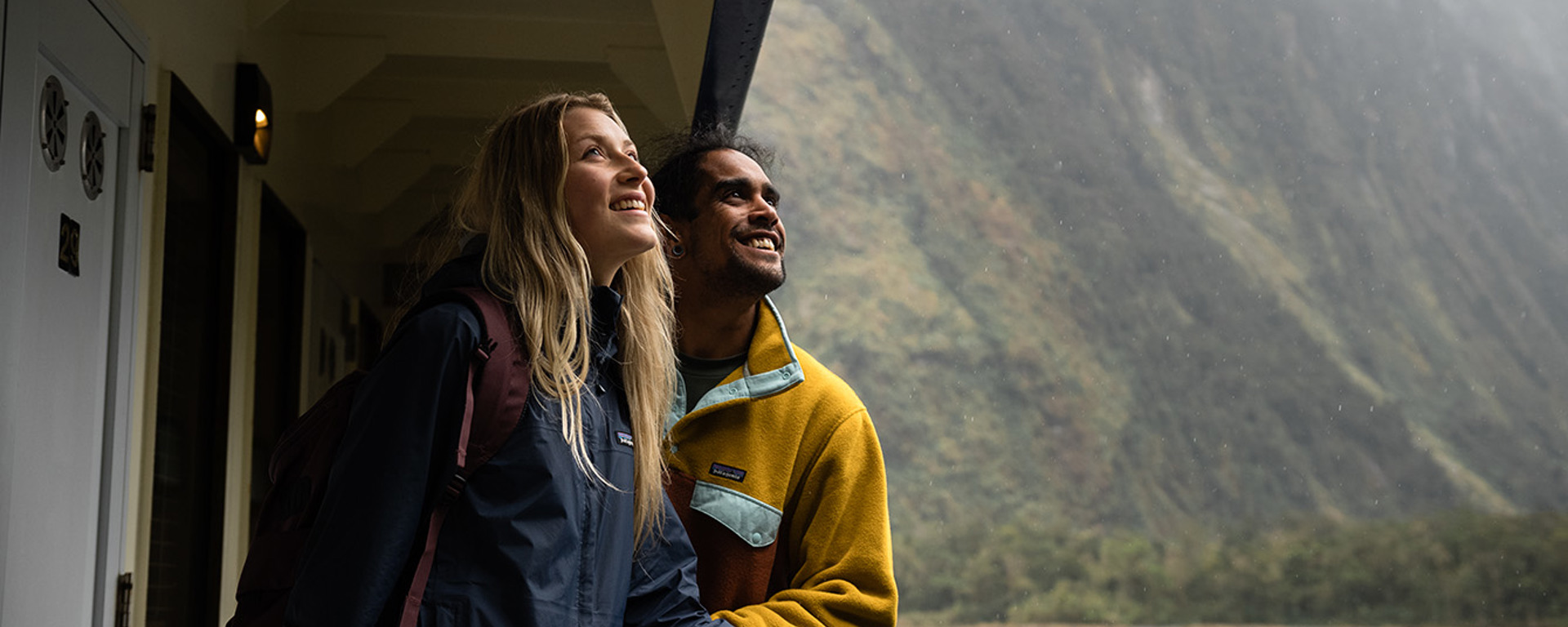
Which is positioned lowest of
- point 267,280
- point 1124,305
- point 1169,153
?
point 1124,305

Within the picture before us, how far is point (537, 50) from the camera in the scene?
140 inches

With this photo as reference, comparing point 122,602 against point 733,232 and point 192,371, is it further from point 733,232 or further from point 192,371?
point 733,232

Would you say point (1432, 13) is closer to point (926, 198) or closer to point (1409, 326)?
point (1409, 326)

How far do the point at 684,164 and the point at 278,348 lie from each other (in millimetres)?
2631

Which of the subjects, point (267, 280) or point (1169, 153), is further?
point (1169, 153)

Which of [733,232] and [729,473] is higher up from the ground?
[733,232]

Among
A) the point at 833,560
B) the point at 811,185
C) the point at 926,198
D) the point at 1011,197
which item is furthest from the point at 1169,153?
the point at 833,560

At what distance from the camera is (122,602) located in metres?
2.15

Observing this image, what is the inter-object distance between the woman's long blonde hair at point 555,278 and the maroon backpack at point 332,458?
0.11ft

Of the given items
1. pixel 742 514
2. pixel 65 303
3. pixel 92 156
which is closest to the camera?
pixel 742 514

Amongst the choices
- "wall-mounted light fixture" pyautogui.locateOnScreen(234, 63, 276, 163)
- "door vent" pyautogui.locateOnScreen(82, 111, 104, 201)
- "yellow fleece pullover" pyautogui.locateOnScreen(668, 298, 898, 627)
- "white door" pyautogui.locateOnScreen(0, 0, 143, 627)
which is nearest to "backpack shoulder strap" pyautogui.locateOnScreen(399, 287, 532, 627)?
"yellow fleece pullover" pyautogui.locateOnScreen(668, 298, 898, 627)

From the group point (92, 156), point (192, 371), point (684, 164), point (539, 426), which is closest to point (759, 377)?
point (684, 164)

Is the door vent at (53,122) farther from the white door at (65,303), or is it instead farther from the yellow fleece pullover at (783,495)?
the yellow fleece pullover at (783,495)

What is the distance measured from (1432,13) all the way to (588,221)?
34.5 metres
